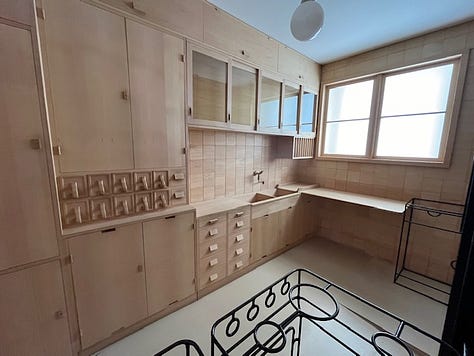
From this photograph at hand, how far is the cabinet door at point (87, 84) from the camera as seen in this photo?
1254 millimetres

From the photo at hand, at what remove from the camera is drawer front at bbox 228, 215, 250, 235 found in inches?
87.9

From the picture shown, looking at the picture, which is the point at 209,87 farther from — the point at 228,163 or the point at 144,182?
the point at 144,182

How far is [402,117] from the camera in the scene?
260 cm

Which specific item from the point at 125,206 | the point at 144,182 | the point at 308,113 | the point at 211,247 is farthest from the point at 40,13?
the point at 308,113

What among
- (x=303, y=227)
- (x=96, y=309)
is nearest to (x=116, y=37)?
(x=96, y=309)

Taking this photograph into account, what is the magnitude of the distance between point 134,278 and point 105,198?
0.66 m

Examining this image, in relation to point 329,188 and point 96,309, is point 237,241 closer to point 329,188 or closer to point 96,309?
point 96,309

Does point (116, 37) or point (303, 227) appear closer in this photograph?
point (116, 37)

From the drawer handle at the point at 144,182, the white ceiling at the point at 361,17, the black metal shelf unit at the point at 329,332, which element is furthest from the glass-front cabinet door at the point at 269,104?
the black metal shelf unit at the point at 329,332

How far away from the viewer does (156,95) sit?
165 cm

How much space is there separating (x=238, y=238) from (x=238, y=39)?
2064 mm

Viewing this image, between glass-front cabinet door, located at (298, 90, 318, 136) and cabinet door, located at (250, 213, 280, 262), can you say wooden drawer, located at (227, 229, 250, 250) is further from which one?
Answer: glass-front cabinet door, located at (298, 90, 318, 136)

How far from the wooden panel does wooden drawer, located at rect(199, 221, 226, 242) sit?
171cm

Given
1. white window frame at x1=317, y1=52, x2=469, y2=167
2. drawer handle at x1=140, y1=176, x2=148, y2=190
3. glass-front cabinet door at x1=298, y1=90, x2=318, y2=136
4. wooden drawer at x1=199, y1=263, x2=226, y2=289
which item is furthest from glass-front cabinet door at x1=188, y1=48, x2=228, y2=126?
white window frame at x1=317, y1=52, x2=469, y2=167
